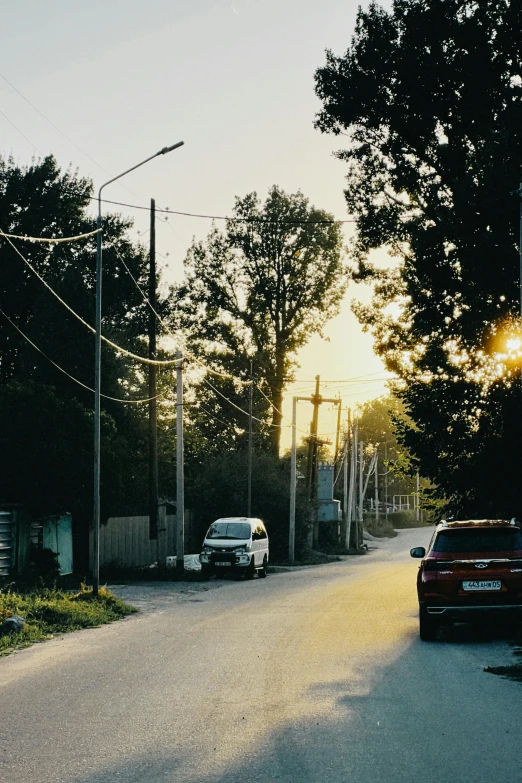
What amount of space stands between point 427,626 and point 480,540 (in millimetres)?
1473

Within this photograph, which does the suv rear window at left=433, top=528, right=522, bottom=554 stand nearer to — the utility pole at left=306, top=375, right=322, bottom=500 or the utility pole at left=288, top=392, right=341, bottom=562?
the utility pole at left=288, top=392, right=341, bottom=562

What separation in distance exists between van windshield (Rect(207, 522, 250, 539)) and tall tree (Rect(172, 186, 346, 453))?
82.1ft

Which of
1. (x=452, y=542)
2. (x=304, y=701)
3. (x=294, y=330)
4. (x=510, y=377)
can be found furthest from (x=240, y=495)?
(x=304, y=701)

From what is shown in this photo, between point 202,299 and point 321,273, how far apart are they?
265 inches

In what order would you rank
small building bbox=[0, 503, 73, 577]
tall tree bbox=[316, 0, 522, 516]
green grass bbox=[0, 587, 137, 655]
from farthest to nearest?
1. small building bbox=[0, 503, 73, 577]
2. tall tree bbox=[316, 0, 522, 516]
3. green grass bbox=[0, 587, 137, 655]

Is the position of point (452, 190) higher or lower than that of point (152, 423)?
higher

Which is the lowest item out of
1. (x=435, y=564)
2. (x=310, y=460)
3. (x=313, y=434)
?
(x=435, y=564)

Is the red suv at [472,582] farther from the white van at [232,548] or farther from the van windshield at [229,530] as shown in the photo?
the van windshield at [229,530]

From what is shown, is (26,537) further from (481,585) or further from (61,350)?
(481,585)

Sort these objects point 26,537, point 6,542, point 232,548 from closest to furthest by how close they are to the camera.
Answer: point 6,542, point 26,537, point 232,548

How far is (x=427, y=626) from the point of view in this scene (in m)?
15.3

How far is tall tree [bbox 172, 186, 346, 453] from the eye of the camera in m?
58.2

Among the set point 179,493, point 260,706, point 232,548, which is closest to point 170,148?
point 179,493

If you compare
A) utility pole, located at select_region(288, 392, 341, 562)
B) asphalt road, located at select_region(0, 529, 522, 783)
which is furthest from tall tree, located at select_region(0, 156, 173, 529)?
asphalt road, located at select_region(0, 529, 522, 783)
